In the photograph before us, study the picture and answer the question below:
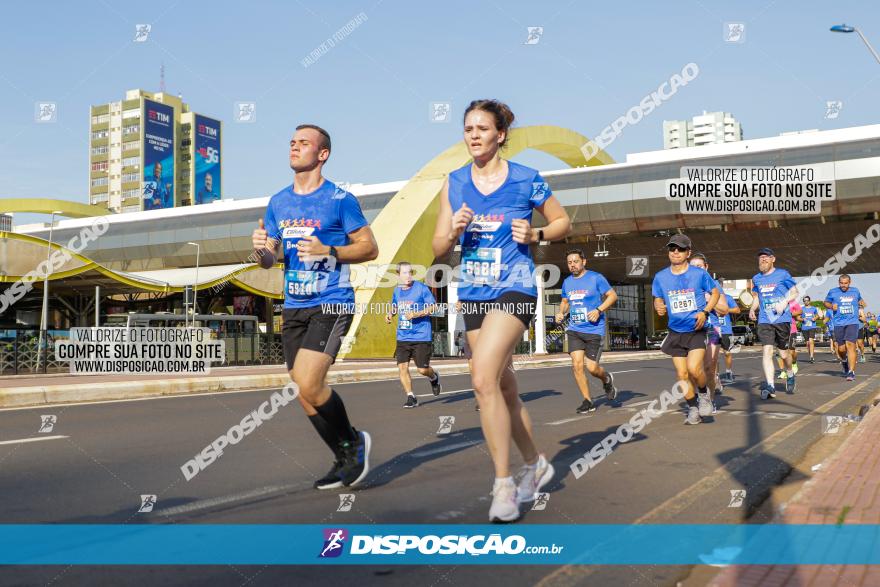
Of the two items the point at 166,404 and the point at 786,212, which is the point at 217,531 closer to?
the point at 166,404

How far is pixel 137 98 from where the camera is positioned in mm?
138625

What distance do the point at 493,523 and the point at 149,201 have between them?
144758 mm

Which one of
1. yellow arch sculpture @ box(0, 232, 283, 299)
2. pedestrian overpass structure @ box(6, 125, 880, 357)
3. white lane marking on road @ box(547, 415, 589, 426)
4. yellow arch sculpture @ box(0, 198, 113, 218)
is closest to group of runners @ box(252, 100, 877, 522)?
white lane marking on road @ box(547, 415, 589, 426)

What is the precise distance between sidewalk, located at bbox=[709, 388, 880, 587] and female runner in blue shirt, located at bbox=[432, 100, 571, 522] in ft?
4.39

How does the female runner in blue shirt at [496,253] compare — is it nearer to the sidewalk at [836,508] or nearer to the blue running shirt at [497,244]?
the blue running shirt at [497,244]

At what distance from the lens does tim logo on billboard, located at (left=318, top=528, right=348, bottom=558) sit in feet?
11.6

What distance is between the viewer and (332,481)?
505cm

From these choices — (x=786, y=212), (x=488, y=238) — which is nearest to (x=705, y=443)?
(x=488, y=238)

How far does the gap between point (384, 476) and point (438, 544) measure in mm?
1853

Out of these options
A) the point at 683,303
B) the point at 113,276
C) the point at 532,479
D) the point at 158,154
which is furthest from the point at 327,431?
the point at 158,154

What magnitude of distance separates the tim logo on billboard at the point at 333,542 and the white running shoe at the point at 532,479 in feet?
3.26

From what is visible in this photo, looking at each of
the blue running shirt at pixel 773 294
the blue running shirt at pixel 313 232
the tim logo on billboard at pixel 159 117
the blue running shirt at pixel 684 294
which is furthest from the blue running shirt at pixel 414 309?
the tim logo on billboard at pixel 159 117

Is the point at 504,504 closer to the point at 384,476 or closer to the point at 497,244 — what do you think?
the point at 497,244

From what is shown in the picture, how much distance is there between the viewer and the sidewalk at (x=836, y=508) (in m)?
2.83
